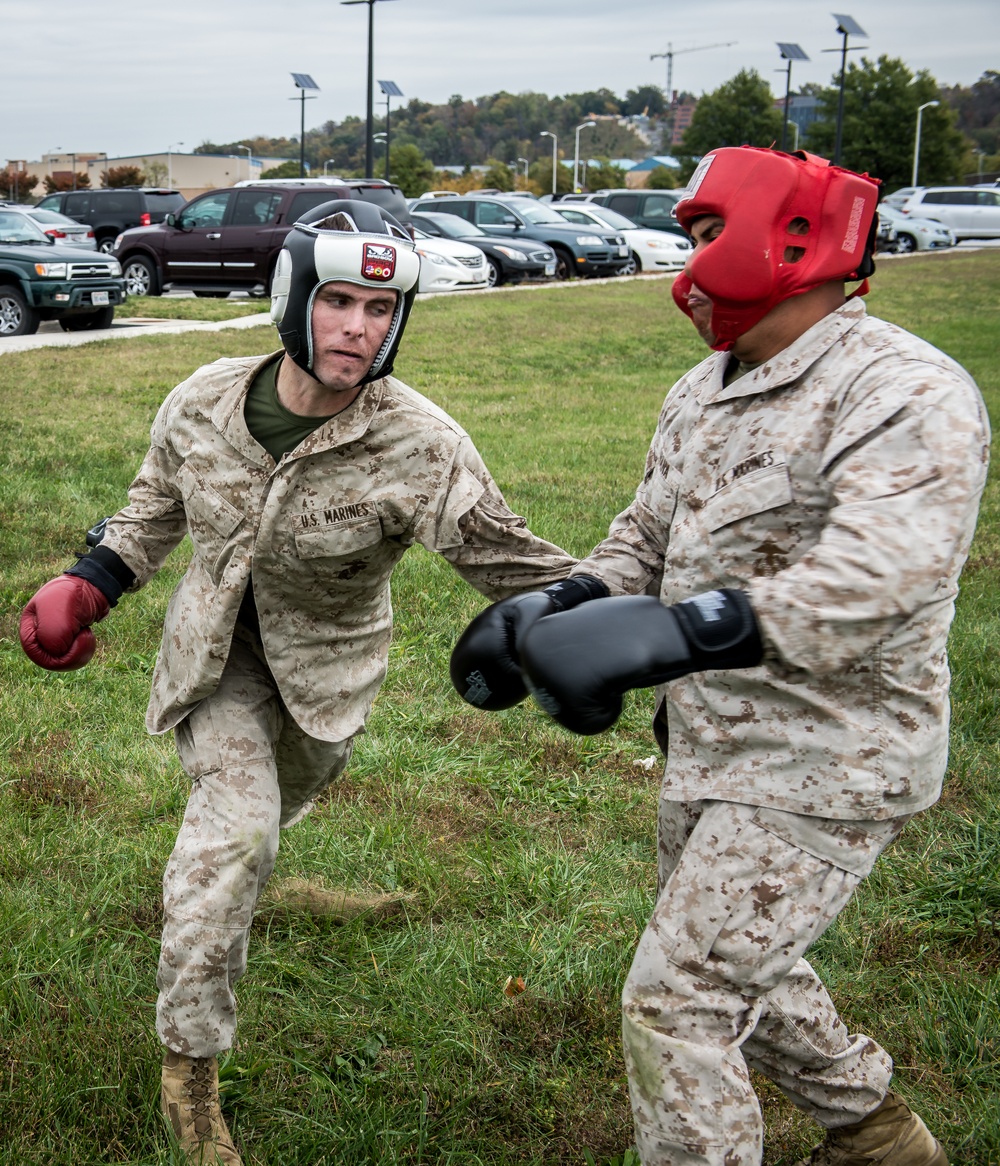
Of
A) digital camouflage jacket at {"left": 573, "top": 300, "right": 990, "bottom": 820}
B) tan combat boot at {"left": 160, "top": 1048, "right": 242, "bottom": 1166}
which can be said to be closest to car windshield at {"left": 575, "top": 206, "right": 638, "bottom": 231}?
digital camouflage jacket at {"left": 573, "top": 300, "right": 990, "bottom": 820}

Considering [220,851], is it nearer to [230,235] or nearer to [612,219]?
[230,235]

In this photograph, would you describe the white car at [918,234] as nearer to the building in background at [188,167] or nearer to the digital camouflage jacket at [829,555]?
the digital camouflage jacket at [829,555]

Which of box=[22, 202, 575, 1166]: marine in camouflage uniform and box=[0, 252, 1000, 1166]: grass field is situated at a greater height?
box=[22, 202, 575, 1166]: marine in camouflage uniform

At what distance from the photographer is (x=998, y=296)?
2392cm

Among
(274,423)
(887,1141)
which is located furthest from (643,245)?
(887,1141)

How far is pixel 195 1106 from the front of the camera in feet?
9.23

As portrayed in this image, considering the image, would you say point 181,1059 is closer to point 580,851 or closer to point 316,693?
point 316,693

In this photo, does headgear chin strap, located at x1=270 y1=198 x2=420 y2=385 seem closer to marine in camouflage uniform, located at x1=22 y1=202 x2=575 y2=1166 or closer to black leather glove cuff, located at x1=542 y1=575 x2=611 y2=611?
marine in camouflage uniform, located at x1=22 y1=202 x2=575 y2=1166

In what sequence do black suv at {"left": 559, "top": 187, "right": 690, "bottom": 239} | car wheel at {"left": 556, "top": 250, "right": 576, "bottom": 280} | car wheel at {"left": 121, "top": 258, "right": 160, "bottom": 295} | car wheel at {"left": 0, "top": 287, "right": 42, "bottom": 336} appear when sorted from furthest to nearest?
1. black suv at {"left": 559, "top": 187, "right": 690, "bottom": 239}
2. car wheel at {"left": 556, "top": 250, "right": 576, "bottom": 280}
3. car wheel at {"left": 121, "top": 258, "right": 160, "bottom": 295}
4. car wheel at {"left": 0, "top": 287, "right": 42, "bottom": 336}

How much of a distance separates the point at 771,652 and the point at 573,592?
0.65m

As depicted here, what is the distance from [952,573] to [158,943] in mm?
2426

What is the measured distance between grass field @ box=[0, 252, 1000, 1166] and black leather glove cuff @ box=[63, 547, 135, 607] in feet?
3.25

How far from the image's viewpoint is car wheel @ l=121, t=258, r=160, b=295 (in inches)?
861

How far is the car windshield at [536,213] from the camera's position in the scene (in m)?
27.2
